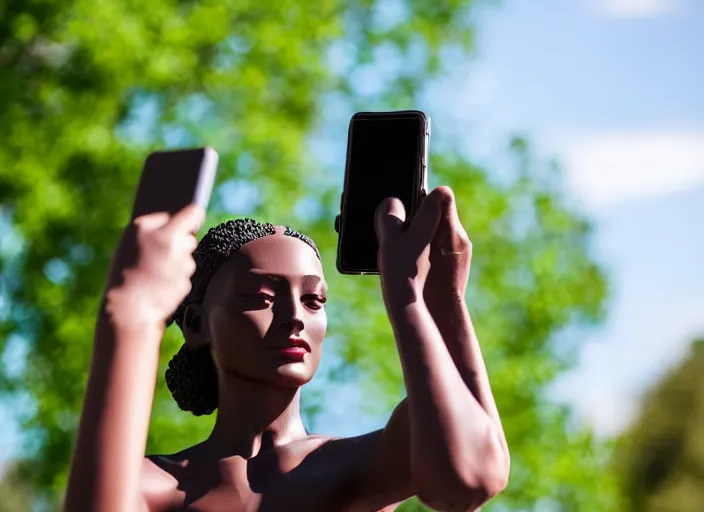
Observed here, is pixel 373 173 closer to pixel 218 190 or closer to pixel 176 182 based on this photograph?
pixel 176 182

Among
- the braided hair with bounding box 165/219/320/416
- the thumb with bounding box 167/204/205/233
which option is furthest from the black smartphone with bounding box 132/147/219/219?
the braided hair with bounding box 165/219/320/416

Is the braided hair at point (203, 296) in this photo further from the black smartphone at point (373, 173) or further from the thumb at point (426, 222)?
the thumb at point (426, 222)

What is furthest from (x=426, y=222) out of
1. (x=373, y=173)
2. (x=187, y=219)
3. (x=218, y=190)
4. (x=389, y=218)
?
(x=218, y=190)

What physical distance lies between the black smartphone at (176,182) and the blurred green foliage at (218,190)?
22.1ft

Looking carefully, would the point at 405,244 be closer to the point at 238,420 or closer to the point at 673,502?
the point at 238,420

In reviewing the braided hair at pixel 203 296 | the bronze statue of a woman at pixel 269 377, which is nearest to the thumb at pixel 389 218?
the bronze statue of a woman at pixel 269 377

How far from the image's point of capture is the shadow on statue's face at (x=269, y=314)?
10.1ft

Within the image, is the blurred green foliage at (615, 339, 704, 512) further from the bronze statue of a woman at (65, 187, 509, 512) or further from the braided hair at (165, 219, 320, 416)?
the bronze statue of a woman at (65, 187, 509, 512)

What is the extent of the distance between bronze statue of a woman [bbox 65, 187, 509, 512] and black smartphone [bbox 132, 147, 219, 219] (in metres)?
0.04

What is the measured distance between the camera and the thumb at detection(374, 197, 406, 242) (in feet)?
9.16

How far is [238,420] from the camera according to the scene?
124 inches

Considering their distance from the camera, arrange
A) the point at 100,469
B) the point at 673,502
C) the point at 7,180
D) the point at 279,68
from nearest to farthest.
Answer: the point at 100,469
the point at 7,180
the point at 279,68
the point at 673,502

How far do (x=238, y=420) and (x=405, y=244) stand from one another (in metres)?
0.73

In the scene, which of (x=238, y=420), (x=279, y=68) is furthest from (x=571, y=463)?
(x=238, y=420)
